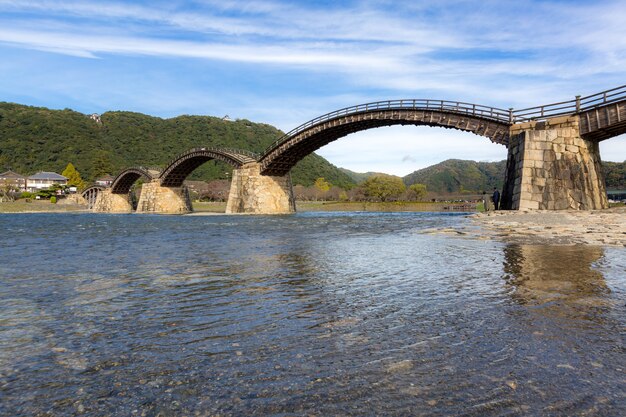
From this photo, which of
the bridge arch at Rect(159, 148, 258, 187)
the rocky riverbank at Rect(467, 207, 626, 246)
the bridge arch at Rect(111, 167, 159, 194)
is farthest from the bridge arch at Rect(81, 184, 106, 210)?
the rocky riverbank at Rect(467, 207, 626, 246)

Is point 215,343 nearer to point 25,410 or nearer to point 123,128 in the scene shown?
point 25,410

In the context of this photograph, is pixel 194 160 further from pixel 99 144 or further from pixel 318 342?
pixel 99 144

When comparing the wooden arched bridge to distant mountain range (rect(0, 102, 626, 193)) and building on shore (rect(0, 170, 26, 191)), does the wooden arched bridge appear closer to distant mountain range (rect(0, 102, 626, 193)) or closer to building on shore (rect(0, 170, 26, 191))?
distant mountain range (rect(0, 102, 626, 193))

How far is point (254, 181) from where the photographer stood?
65.1m

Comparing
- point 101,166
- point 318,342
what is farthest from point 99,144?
point 318,342

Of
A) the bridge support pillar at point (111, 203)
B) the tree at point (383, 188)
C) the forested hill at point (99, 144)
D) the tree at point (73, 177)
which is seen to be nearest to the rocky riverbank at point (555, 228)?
the bridge support pillar at point (111, 203)

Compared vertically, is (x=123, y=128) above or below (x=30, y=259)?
above

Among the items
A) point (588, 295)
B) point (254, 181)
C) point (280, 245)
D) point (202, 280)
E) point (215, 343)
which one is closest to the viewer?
point (215, 343)

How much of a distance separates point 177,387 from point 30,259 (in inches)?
589

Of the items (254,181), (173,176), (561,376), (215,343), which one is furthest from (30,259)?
(173,176)

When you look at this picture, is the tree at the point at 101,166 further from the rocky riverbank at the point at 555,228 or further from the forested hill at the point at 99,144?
the rocky riverbank at the point at 555,228

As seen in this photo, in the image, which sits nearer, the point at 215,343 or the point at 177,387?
the point at 177,387

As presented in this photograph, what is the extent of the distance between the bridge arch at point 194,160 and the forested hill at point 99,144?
70316 mm

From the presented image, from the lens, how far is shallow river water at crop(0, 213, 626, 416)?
3871 mm
